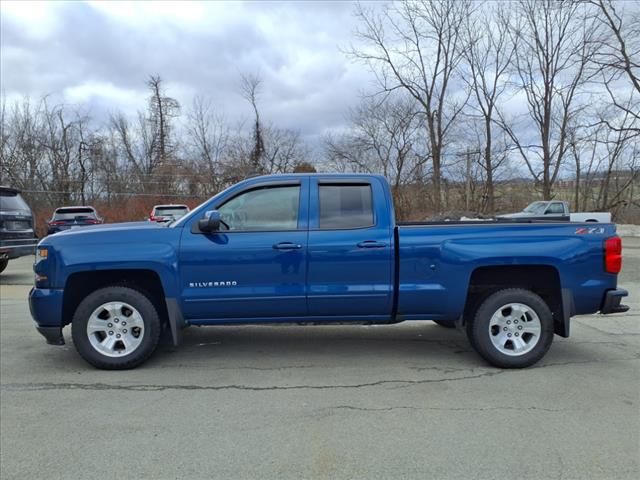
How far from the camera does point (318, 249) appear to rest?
15.1ft

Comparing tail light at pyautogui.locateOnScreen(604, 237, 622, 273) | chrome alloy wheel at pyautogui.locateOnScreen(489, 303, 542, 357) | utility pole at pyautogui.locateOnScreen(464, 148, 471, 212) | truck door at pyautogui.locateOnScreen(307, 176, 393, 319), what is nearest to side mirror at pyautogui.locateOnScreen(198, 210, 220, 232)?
truck door at pyautogui.locateOnScreen(307, 176, 393, 319)

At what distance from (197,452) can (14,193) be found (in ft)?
34.5

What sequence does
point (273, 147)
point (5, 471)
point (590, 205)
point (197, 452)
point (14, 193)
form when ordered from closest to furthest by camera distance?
point (5, 471)
point (197, 452)
point (14, 193)
point (590, 205)
point (273, 147)

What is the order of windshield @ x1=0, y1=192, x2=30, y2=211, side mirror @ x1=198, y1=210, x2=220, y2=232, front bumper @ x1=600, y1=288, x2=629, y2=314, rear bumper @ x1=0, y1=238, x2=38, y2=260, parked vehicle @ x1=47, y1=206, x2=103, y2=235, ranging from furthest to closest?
parked vehicle @ x1=47, y1=206, x2=103, y2=235, windshield @ x1=0, y1=192, x2=30, y2=211, rear bumper @ x1=0, y1=238, x2=38, y2=260, front bumper @ x1=600, y1=288, x2=629, y2=314, side mirror @ x1=198, y1=210, x2=220, y2=232

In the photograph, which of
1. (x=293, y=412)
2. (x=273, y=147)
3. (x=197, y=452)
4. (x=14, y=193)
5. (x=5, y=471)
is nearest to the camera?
(x=5, y=471)

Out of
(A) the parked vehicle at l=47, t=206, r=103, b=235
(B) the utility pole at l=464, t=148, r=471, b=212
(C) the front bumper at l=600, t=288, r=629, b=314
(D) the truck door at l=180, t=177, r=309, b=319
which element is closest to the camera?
(D) the truck door at l=180, t=177, r=309, b=319

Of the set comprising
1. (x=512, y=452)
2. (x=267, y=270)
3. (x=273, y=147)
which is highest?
(x=273, y=147)

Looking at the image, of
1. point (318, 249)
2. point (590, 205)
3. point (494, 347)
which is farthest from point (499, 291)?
point (590, 205)

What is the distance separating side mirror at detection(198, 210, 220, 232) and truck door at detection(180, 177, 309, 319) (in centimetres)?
10

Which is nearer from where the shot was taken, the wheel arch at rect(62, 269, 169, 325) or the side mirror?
the side mirror

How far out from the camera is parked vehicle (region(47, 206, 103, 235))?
54.7 feet

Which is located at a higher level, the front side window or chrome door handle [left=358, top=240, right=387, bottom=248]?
the front side window

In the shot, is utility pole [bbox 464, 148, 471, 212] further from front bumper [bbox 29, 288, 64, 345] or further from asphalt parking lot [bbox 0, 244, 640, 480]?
front bumper [bbox 29, 288, 64, 345]

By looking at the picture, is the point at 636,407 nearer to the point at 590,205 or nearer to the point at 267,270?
the point at 267,270
